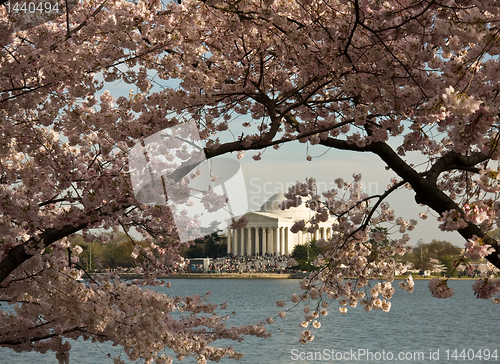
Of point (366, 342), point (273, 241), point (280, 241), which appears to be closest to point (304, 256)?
point (273, 241)

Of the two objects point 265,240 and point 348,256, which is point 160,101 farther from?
point 265,240

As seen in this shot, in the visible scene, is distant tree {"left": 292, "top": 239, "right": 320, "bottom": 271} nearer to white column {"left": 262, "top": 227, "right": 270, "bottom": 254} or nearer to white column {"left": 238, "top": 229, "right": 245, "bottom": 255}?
white column {"left": 262, "top": 227, "right": 270, "bottom": 254}

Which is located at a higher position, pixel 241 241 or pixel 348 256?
pixel 241 241

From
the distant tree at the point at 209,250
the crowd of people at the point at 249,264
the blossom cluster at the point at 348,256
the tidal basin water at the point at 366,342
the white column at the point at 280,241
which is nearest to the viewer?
the blossom cluster at the point at 348,256

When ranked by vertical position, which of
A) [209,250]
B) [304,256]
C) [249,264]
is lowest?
[249,264]

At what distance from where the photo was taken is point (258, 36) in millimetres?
7062

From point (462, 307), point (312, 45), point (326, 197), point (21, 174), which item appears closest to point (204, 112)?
point (312, 45)

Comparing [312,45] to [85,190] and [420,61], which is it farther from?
[85,190]

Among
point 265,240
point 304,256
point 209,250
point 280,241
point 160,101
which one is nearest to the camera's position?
point 160,101

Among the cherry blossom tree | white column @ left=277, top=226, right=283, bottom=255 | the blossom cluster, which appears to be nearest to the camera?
the cherry blossom tree

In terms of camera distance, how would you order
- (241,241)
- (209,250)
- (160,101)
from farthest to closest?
(241,241), (209,250), (160,101)

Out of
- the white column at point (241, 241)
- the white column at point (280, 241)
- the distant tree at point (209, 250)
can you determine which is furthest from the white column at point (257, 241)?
the distant tree at point (209, 250)

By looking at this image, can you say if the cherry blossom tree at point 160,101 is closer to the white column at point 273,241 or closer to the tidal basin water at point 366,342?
the tidal basin water at point 366,342

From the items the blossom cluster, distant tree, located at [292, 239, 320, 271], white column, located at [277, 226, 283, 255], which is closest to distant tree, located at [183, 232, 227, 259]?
white column, located at [277, 226, 283, 255]
